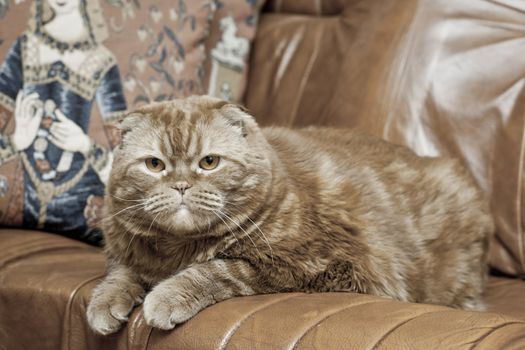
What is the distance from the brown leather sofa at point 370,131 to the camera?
51.2 inches

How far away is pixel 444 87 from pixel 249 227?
31.6 inches

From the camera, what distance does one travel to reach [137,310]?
1541mm

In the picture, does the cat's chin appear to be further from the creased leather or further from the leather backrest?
the leather backrest

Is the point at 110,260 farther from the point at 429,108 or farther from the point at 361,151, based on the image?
the point at 429,108

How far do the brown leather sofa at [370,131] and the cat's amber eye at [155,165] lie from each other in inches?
11.4

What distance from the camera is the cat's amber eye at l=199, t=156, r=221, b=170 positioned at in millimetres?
1538

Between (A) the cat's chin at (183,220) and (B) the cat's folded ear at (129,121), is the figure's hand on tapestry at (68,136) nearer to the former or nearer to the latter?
(B) the cat's folded ear at (129,121)

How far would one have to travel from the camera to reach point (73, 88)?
220 cm

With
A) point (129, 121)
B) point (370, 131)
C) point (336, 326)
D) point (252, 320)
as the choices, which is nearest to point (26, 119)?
point (129, 121)

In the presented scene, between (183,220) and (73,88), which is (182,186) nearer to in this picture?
(183,220)

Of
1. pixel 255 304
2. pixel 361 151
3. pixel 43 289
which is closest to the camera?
pixel 255 304

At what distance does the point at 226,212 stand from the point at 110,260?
1.10 ft

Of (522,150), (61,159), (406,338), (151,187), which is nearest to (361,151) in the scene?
(522,150)

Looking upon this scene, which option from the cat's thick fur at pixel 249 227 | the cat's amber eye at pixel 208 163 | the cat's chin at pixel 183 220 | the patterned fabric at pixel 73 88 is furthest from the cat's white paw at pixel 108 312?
the patterned fabric at pixel 73 88
